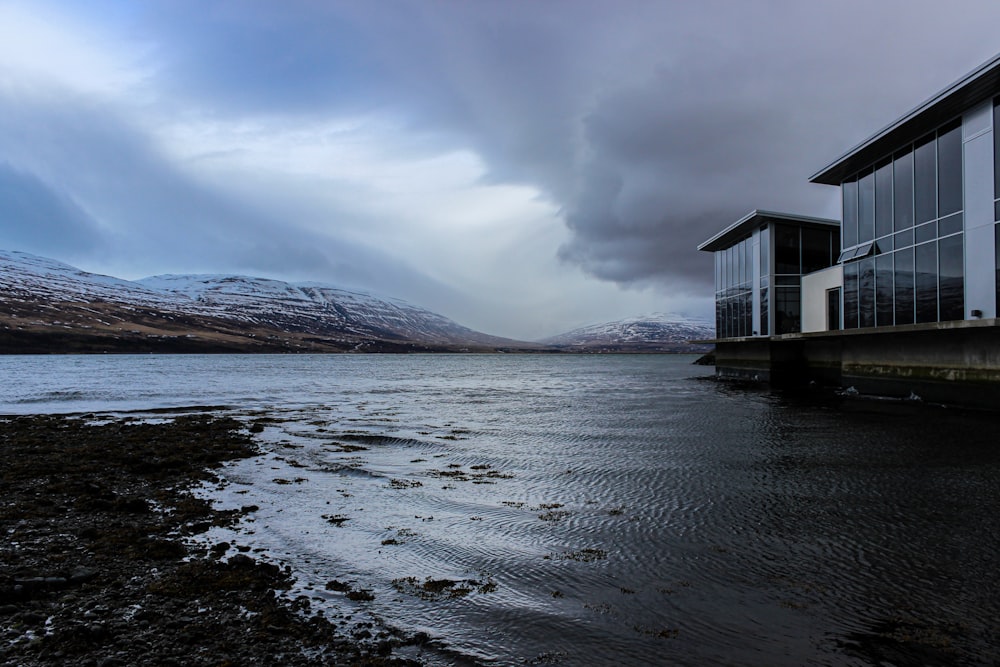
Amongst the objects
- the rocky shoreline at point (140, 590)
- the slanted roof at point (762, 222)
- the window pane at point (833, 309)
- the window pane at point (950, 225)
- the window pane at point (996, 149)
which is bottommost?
the rocky shoreline at point (140, 590)

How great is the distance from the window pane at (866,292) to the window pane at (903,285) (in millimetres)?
2000

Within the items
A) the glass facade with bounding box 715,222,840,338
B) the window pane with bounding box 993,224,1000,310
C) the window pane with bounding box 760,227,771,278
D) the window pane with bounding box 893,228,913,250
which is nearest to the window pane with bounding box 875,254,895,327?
the window pane with bounding box 893,228,913,250

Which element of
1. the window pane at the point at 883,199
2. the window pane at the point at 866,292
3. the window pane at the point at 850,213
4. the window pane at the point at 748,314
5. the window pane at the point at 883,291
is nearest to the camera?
the window pane at the point at 883,291

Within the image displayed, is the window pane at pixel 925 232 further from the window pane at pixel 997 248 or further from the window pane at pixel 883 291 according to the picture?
the window pane at pixel 997 248

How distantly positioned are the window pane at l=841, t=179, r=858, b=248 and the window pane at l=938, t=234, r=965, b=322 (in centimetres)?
747

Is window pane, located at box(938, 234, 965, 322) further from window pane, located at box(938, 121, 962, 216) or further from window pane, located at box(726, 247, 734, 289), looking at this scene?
window pane, located at box(726, 247, 734, 289)

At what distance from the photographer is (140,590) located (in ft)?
19.6

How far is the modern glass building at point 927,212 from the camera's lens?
857 inches

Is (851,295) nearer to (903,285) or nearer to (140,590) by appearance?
(903,285)

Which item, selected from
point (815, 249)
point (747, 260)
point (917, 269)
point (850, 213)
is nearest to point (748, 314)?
point (747, 260)

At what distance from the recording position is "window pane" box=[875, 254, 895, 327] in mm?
27938

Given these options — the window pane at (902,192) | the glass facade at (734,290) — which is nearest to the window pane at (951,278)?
the window pane at (902,192)

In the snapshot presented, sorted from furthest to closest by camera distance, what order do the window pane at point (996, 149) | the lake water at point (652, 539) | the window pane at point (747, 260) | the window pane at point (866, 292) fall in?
the window pane at point (747, 260) < the window pane at point (866, 292) < the window pane at point (996, 149) < the lake water at point (652, 539)

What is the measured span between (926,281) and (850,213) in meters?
8.73
